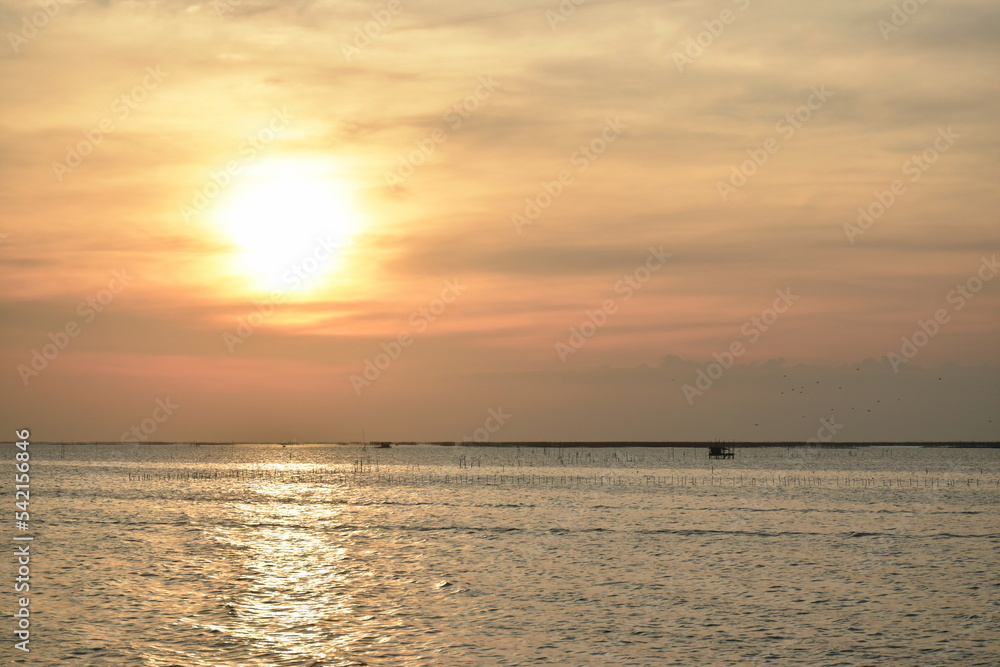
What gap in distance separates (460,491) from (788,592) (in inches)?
3341

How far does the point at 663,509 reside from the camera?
4038 inches

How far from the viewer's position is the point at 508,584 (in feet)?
173

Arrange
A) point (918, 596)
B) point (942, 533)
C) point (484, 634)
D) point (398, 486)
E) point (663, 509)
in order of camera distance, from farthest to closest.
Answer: point (398, 486) → point (663, 509) → point (942, 533) → point (918, 596) → point (484, 634)

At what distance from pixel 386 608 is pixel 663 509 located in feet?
203

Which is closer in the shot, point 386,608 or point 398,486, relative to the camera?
point 386,608

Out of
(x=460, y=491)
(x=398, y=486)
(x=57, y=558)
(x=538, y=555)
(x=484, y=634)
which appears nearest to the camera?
(x=484, y=634)

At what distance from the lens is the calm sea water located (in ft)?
124

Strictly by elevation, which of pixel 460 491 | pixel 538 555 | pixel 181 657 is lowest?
pixel 181 657

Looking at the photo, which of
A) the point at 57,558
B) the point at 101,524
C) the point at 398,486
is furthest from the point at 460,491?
the point at 57,558

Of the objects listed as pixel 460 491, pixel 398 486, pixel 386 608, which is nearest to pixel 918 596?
pixel 386 608

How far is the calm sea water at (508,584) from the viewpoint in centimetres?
3772

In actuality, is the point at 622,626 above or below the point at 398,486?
below

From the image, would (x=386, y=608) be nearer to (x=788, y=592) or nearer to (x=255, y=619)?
(x=255, y=619)

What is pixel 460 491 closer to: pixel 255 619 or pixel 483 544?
pixel 483 544
